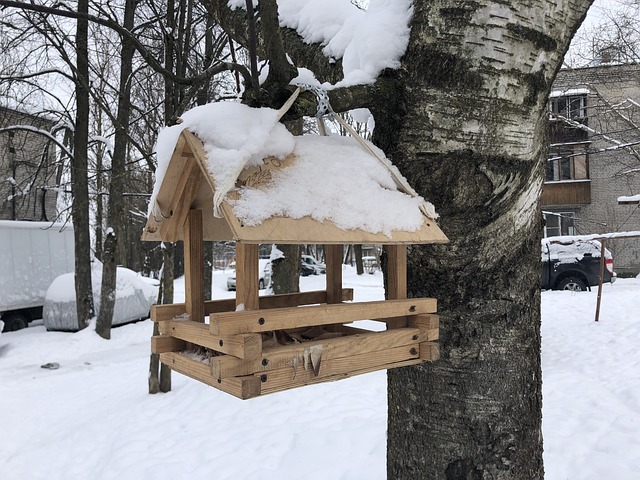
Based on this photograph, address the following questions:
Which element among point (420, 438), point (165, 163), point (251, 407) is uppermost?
point (165, 163)

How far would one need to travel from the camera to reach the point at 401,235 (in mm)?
1451

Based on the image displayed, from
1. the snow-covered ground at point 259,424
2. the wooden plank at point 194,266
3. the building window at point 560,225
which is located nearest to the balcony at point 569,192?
the building window at point 560,225

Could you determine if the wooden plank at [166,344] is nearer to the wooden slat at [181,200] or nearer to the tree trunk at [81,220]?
the wooden slat at [181,200]

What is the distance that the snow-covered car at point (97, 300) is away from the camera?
10172 millimetres

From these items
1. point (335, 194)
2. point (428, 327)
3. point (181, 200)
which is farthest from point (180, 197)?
point (428, 327)

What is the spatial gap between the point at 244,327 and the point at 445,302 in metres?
0.83

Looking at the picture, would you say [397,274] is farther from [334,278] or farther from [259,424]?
[259,424]

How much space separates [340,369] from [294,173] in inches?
22.5

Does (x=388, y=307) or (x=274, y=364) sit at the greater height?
(x=388, y=307)

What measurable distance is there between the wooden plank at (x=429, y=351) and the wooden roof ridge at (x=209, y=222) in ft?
1.13

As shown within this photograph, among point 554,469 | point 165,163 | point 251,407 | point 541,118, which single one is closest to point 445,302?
point 541,118

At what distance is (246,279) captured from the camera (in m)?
1.39

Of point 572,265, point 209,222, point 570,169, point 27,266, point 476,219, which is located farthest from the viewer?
point 570,169

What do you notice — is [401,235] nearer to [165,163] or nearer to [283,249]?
[165,163]
